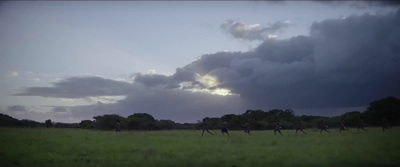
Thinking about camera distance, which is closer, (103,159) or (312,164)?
(312,164)

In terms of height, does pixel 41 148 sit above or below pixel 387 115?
below

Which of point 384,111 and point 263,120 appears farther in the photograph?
point 263,120

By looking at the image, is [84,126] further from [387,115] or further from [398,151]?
[398,151]

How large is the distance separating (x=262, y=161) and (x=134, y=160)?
6029 millimetres

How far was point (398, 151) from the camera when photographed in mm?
18438

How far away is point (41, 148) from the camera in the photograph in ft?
72.1

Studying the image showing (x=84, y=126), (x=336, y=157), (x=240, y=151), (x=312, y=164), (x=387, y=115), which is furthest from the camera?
(x=84, y=126)

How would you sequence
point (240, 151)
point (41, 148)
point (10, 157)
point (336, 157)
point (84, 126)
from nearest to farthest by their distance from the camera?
point (336, 157) < point (10, 157) < point (240, 151) < point (41, 148) < point (84, 126)

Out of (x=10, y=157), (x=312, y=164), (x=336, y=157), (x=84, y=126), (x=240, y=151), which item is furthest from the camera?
(x=84, y=126)

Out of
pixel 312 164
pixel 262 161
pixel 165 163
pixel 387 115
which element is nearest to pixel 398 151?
pixel 312 164

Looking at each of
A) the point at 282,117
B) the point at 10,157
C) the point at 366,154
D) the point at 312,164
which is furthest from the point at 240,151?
the point at 282,117

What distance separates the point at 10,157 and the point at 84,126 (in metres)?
88.0

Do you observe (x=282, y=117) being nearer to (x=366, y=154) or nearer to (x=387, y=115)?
(x=387, y=115)

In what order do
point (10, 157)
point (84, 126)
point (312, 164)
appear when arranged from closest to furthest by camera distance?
point (312, 164) → point (10, 157) → point (84, 126)
